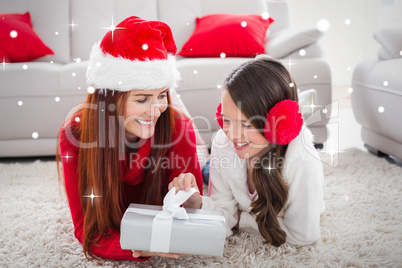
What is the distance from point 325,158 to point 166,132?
1067mm

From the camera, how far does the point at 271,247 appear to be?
3.83 ft

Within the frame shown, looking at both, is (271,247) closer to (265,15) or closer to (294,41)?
(294,41)

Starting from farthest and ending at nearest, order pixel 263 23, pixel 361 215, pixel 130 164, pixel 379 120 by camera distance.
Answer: pixel 263 23 → pixel 379 120 → pixel 361 215 → pixel 130 164

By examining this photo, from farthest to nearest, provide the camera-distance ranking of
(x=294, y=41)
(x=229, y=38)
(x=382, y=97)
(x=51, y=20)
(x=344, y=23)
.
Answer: (x=344, y=23), (x=51, y=20), (x=229, y=38), (x=294, y=41), (x=382, y=97)

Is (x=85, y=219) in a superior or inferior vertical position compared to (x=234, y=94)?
inferior

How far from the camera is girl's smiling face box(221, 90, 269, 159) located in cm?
112

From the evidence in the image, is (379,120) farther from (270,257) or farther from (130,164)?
(130,164)

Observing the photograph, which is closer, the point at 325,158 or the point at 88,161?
the point at 88,161

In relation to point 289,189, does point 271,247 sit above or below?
below

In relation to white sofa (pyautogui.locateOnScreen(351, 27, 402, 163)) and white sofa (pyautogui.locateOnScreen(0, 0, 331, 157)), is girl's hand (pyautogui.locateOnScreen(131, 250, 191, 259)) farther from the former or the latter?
white sofa (pyautogui.locateOnScreen(351, 27, 402, 163))

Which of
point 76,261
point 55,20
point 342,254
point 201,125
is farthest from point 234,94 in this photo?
point 55,20

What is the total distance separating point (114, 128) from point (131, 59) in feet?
0.71

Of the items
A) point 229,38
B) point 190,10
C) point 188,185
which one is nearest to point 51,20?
point 190,10

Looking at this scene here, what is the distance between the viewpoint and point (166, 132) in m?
1.28
